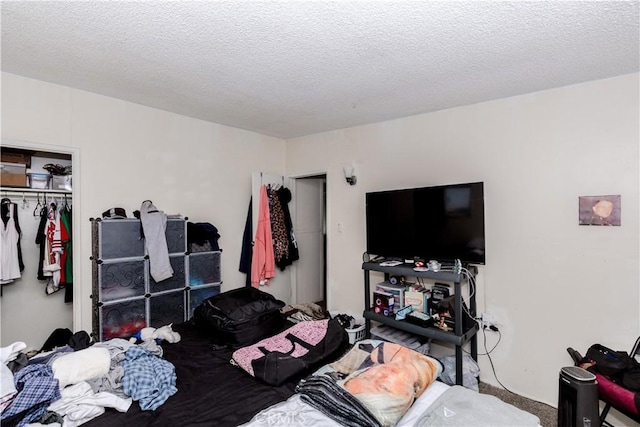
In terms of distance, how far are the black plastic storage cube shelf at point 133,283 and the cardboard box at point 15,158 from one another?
1.02m

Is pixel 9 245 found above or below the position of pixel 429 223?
below

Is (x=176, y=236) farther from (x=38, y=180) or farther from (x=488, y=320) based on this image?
(x=488, y=320)

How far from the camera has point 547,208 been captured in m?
2.39

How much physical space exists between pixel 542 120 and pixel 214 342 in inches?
115

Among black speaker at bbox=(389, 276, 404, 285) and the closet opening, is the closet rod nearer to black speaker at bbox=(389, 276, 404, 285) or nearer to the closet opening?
the closet opening

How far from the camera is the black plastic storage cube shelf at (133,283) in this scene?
2443 mm

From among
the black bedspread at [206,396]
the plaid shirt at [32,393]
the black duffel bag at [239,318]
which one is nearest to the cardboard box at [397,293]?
the black duffel bag at [239,318]

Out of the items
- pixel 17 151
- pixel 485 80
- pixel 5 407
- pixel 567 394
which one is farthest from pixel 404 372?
pixel 17 151

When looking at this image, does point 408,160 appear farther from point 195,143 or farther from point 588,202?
point 195,143

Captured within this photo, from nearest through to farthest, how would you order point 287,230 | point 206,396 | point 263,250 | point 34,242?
point 206,396 < point 34,242 < point 263,250 < point 287,230

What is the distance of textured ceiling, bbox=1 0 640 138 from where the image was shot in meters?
1.50

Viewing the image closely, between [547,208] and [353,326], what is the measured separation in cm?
193

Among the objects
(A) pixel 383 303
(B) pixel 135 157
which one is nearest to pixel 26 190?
(B) pixel 135 157

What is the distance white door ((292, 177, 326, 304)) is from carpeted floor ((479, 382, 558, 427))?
234 centimetres
